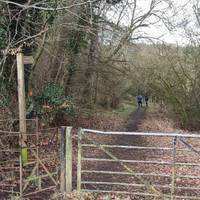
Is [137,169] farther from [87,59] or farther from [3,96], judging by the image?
[87,59]

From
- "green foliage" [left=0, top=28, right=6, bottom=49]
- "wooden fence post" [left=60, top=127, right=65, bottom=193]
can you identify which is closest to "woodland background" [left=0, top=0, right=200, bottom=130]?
"green foliage" [left=0, top=28, right=6, bottom=49]

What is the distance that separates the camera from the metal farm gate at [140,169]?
809 cm

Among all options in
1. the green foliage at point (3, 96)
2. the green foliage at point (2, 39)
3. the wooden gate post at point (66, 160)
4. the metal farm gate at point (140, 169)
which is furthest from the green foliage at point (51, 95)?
the wooden gate post at point (66, 160)

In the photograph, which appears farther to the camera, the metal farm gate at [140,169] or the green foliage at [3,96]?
the green foliage at [3,96]

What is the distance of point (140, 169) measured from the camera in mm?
11617

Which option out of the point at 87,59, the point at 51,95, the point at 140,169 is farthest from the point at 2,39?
the point at 87,59

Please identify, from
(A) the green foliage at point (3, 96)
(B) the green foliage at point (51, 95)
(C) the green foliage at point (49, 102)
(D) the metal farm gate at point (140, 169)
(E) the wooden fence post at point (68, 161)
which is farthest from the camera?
(B) the green foliage at point (51, 95)

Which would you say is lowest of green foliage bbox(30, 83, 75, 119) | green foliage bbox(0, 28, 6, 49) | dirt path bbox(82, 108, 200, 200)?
dirt path bbox(82, 108, 200, 200)

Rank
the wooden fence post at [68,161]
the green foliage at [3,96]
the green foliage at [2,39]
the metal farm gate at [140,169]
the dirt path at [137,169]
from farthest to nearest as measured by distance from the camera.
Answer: the green foliage at [2,39] → the green foliage at [3,96] → the dirt path at [137,169] → the wooden fence post at [68,161] → the metal farm gate at [140,169]

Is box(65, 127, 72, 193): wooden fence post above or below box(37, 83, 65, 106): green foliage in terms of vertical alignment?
below

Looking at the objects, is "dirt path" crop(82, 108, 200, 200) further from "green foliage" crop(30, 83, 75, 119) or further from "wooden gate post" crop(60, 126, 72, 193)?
"green foliage" crop(30, 83, 75, 119)

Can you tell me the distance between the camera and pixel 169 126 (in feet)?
86.9

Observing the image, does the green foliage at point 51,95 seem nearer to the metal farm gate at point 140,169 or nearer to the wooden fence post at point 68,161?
the metal farm gate at point 140,169

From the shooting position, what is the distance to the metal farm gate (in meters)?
8.09
